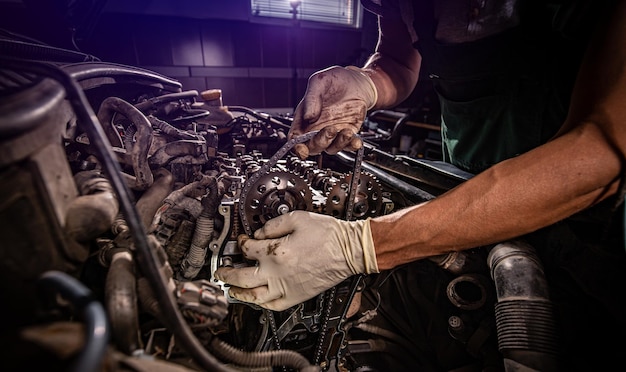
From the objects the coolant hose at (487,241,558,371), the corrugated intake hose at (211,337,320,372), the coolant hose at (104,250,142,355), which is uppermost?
the coolant hose at (104,250,142,355)

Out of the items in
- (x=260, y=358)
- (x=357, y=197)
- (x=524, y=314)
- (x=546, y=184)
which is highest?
(x=546, y=184)

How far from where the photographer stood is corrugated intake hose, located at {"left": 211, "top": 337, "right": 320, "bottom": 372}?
35.1 inches

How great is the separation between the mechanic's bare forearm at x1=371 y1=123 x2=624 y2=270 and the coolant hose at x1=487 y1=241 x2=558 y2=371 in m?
0.18

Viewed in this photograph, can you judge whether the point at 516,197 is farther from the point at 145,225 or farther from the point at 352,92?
the point at 145,225

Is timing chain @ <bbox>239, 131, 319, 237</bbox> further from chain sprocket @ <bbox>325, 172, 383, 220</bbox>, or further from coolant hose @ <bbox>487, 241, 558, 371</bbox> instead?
coolant hose @ <bbox>487, 241, 558, 371</bbox>

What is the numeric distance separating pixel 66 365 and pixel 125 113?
1315mm

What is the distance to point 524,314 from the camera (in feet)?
3.92

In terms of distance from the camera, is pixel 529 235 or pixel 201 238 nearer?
pixel 201 238

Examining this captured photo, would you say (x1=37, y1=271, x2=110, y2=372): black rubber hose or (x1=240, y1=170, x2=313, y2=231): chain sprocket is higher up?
(x1=37, y1=271, x2=110, y2=372): black rubber hose

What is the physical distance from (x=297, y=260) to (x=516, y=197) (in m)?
1.02

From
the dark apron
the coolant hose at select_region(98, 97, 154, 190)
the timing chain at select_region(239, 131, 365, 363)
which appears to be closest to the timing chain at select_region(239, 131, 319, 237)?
the timing chain at select_region(239, 131, 365, 363)

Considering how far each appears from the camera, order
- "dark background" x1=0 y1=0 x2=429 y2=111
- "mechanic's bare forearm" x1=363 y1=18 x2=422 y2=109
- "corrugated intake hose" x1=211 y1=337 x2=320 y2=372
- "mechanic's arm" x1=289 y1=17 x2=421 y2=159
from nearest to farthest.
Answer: "corrugated intake hose" x1=211 y1=337 x2=320 y2=372 → "mechanic's arm" x1=289 y1=17 x2=421 y2=159 → "mechanic's bare forearm" x1=363 y1=18 x2=422 y2=109 → "dark background" x1=0 y1=0 x2=429 y2=111

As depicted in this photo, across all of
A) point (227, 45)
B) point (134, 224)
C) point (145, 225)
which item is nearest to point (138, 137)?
point (145, 225)

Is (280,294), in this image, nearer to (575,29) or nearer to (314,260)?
(314,260)
